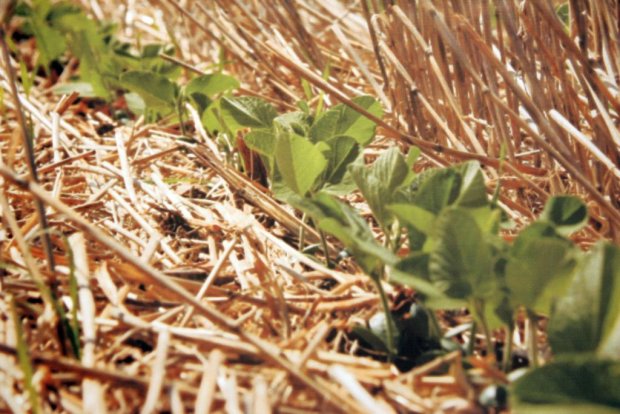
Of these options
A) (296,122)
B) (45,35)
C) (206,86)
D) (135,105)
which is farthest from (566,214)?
(45,35)

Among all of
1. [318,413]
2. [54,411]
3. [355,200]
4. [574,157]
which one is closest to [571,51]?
[574,157]

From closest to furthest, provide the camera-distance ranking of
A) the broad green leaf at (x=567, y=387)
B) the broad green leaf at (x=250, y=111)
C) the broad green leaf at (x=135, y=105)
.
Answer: the broad green leaf at (x=567, y=387)
the broad green leaf at (x=250, y=111)
the broad green leaf at (x=135, y=105)

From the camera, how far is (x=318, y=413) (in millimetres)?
597

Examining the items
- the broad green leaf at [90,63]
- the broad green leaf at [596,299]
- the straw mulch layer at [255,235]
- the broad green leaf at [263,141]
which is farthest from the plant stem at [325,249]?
the broad green leaf at [90,63]

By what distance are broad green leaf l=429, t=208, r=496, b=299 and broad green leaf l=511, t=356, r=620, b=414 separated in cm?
11

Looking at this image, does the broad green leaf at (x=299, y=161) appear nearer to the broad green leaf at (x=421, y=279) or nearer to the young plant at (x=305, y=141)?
the young plant at (x=305, y=141)

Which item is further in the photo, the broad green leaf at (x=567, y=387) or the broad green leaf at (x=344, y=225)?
the broad green leaf at (x=344, y=225)

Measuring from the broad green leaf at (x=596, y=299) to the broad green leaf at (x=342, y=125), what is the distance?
468 mm

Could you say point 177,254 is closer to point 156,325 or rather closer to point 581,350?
point 156,325

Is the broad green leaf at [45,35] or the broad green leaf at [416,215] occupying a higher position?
the broad green leaf at [45,35]

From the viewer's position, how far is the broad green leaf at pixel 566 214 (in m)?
0.63

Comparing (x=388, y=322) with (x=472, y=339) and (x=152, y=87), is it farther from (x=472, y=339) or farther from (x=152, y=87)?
(x=152, y=87)

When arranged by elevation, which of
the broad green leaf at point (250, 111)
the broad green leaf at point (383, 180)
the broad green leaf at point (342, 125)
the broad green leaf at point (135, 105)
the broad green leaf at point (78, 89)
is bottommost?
the broad green leaf at point (383, 180)

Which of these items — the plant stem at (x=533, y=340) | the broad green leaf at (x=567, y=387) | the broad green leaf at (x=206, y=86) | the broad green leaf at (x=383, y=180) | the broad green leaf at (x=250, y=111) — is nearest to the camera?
the broad green leaf at (x=567, y=387)
